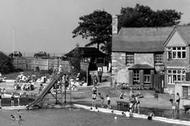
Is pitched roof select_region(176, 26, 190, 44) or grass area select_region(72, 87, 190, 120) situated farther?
pitched roof select_region(176, 26, 190, 44)

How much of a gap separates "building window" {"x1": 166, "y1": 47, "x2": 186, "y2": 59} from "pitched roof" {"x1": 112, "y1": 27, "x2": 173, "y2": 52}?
2627 mm

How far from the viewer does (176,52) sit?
69438mm

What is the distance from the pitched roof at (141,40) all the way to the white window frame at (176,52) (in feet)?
8.59

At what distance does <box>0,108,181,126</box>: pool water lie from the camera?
4412 cm

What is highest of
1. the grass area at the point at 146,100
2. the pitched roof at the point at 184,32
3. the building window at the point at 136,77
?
the pitched roof at the point at 184,32

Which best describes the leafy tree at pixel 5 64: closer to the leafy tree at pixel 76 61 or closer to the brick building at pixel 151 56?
the leafy tree at pixel 76 61

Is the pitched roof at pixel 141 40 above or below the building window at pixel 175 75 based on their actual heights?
above

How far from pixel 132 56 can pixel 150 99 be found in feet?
50.0

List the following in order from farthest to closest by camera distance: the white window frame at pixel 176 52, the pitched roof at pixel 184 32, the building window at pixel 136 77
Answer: the building window at pixel 136 77 < the white window frame at pixel 176 52 < the pitched roof at pixel 184 32

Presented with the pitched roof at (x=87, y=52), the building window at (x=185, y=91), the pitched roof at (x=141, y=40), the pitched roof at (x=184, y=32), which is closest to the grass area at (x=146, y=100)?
the building window at (x=185, y=91)

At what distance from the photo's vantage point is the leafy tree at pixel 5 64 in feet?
336

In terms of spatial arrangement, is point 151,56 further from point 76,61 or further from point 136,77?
point 76,61

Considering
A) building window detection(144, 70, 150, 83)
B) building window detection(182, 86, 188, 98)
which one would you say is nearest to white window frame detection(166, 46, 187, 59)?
building window detection(144, 70, 150, 83)

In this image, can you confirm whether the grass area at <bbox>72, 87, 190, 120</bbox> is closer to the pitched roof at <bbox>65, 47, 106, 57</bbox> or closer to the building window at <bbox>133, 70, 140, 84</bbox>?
the building window at <bbox>133, 70, 140, 84</bbox>
